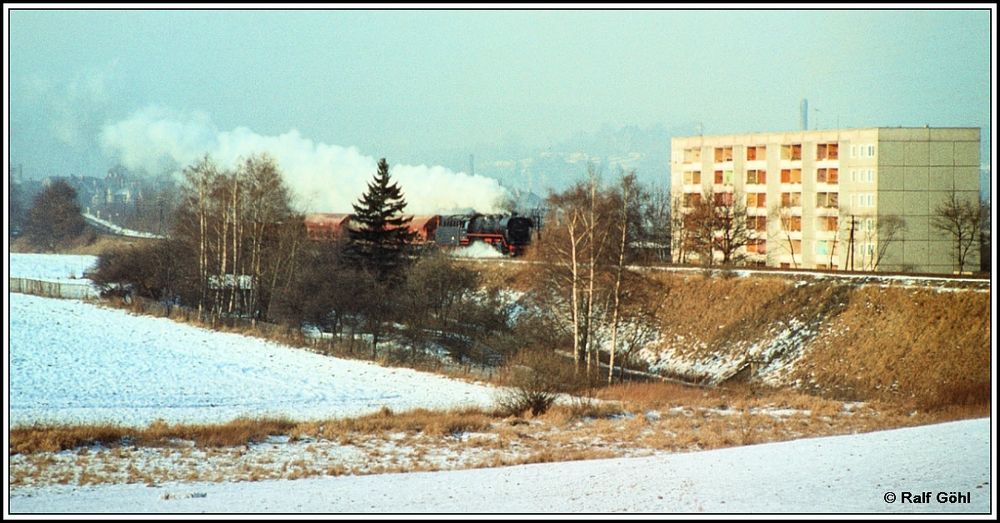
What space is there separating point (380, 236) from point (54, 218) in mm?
32097

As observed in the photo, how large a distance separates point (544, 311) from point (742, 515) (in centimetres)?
2861

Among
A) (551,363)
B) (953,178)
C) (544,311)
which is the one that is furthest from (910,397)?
(953,178)

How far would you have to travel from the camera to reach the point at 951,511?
45.9ft

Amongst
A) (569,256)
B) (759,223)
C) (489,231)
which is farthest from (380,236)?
(759,223)

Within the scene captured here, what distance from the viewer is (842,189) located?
67.1 metres

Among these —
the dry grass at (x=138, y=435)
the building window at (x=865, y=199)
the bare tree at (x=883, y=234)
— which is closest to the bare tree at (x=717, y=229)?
the building window at (x=865, y=199)

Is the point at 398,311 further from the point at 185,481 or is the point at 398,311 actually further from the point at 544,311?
the point at 185,481

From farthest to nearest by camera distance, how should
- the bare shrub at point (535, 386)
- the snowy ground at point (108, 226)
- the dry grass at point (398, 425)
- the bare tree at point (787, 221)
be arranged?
the snowy ground at point (108, 226) → the bare tree at point (787, 221) → the bare shrub at point (535, 386) → the dry grass at point (398, 425)

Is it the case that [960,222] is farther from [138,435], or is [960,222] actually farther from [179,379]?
[138,435]

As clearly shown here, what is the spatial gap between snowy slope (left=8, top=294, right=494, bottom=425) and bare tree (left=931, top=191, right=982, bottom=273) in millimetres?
34323

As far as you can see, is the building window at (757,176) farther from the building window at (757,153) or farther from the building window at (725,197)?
the building window at (725,197)

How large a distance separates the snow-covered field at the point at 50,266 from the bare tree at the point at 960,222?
50.1 metres

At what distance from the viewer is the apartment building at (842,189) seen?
61281mm

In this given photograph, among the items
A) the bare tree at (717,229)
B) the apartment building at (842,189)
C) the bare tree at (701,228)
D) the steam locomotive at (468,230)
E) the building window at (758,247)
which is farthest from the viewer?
the building window at (758,247)
